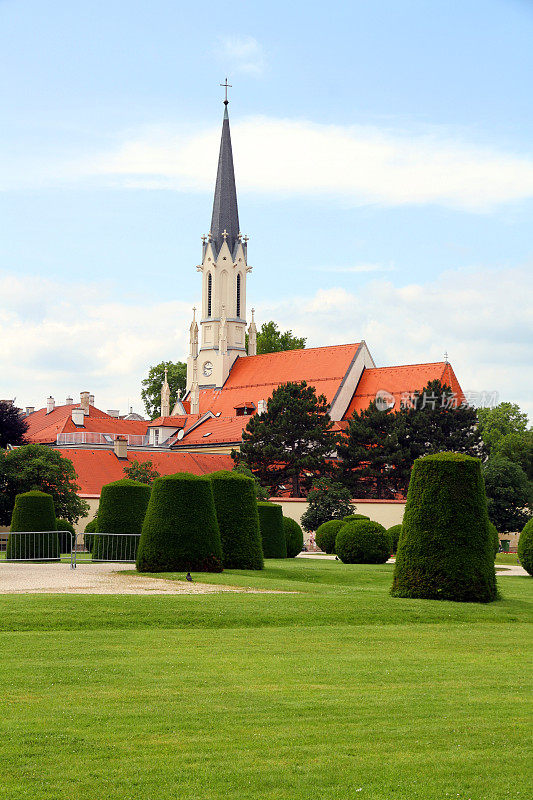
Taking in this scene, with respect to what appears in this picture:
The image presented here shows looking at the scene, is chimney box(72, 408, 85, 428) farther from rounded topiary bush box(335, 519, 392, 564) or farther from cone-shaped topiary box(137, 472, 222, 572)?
cone-shaped topiary box(137, 472, 222, 572)

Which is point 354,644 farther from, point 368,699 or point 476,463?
point 476,463

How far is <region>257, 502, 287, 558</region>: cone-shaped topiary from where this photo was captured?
35500 mm

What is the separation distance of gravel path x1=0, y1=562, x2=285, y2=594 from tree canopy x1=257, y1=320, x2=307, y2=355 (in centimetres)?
8330

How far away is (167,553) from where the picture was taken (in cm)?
2311

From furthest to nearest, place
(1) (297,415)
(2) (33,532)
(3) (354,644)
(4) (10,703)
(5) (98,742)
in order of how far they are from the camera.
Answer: (1) (297,415) → (2) (33,532) → (3) (354,644) → (4) (10,703) → (5) (98,742)

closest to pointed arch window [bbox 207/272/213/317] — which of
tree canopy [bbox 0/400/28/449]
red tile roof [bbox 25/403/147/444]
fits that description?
red tile roof [bbox 25/403/147/444]

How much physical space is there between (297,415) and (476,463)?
47.1 meters

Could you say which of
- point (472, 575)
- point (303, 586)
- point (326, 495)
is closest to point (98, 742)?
point (472, 575)

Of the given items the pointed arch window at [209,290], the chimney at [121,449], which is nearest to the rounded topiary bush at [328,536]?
the chimney at [121,449]

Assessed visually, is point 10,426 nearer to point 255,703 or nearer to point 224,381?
point 224,381

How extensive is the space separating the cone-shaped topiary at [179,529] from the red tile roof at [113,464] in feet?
115

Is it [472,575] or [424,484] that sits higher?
[424,484]

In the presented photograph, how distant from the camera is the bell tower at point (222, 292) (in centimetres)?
9744

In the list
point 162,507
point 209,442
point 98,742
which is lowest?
point 98,742
